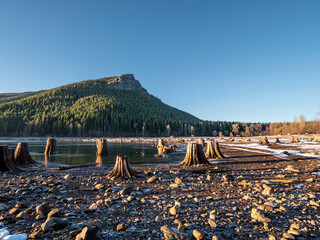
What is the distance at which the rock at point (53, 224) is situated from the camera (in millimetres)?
3930

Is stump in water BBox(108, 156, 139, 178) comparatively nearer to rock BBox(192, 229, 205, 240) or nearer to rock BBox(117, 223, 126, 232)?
rock BBox(117, 223, 126, 232)

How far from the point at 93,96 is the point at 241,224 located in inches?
7281

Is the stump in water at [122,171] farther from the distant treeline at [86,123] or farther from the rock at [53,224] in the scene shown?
the distant treeline at [86,123]

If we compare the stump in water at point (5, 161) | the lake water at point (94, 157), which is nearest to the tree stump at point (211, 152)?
the lake water at point (94, 157)

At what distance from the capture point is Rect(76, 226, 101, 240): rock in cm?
342

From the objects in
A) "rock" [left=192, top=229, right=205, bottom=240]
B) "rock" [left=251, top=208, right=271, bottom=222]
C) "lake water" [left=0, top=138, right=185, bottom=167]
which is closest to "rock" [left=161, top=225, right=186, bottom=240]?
"rock" [left=192, top=229, right=205, bottom=240]

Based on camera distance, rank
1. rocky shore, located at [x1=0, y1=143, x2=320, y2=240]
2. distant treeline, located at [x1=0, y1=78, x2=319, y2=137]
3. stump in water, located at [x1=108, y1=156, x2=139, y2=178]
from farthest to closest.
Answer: distant treeline, located at [x1=0, y1=78, x2=319, y2=137], stump in water, located at [x1=108, y1=156, x2=139, y2=178], rocky shore, located at [x1=0, y1=143, x2=320, y2=240]

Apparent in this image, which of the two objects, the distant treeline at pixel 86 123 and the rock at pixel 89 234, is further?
the distant treeline at pixel 86 123

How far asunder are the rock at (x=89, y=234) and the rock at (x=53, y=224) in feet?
3.05

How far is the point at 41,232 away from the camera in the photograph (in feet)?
12.6

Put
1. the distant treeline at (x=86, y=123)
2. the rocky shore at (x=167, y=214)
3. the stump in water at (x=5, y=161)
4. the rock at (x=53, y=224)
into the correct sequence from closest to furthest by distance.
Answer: the rocky shore at (x=167, y=214), the rock at (x=53, y=224), the stump in water at (x=5, y=161), the distant treeline at (x=86, y=123)

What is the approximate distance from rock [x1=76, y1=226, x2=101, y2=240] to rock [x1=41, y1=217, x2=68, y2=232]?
93 cm

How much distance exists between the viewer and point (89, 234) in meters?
3.47

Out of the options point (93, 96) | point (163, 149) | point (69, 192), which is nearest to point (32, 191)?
point (69, 192)
